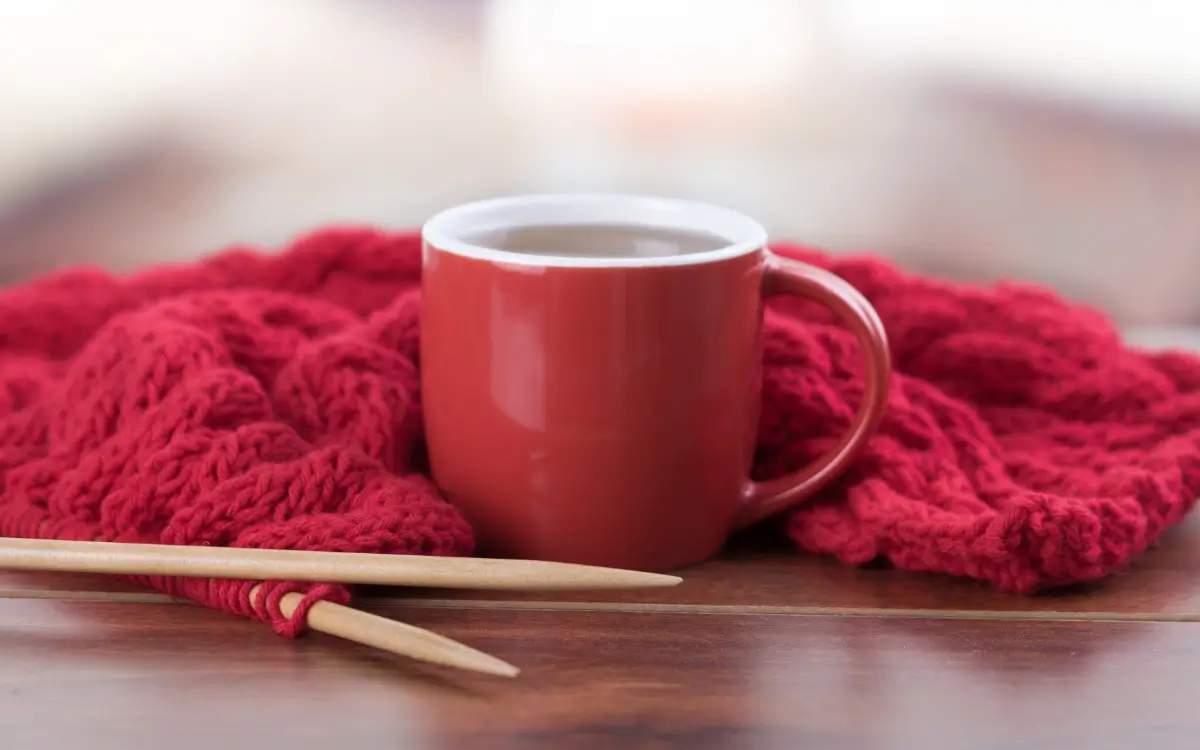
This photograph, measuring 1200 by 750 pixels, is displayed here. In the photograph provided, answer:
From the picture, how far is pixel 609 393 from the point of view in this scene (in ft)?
1.42

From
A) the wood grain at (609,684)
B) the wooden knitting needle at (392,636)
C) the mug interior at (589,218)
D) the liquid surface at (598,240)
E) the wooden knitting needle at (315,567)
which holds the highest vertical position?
the mug interior at (589,218)

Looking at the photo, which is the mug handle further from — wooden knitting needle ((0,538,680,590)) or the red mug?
wooden knitting needle ((0,538,680,590))

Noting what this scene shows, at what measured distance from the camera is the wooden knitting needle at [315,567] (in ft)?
1.29

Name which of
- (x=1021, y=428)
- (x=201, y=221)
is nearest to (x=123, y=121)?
(x=201, y=221)

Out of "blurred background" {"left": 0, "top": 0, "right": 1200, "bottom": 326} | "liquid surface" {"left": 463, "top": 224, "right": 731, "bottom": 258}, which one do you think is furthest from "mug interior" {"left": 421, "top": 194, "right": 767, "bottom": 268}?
"blurred background" {"left": 0, "top": 0, "right": 1200, "bottom": 326}

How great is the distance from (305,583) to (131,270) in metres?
0.46

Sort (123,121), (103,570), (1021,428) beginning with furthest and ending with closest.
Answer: (123,121) < (1021,428) < (103,570)

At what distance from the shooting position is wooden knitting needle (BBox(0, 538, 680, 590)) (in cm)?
39

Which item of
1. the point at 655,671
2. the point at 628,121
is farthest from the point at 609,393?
the point at 628,121

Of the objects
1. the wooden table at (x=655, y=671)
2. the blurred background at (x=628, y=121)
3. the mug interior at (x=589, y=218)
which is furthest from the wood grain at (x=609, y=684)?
the blurred background at (x=628, y=121)

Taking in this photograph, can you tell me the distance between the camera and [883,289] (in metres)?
0.58

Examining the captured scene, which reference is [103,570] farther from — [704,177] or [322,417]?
[704,177]

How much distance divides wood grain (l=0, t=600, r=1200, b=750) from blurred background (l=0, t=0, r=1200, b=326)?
407 mm

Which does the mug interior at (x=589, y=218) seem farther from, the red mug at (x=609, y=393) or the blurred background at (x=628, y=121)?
the blurred background at (x=628, y=121)
